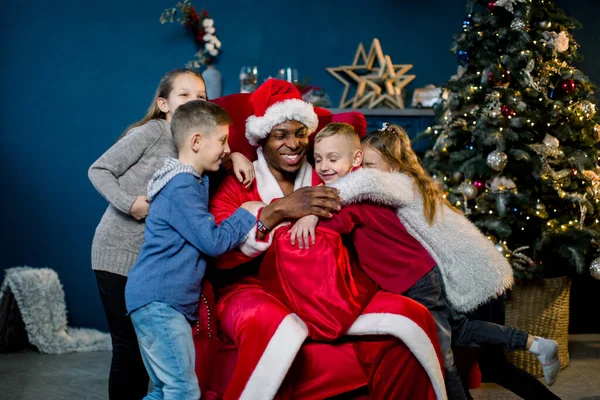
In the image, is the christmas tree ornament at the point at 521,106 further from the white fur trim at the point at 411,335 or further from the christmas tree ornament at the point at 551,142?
the white fur trim at the point at 411,335

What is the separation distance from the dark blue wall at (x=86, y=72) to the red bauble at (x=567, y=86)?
47.5 inches

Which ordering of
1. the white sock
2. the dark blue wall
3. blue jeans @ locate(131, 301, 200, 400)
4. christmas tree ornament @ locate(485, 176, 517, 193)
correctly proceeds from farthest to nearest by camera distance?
the dark blue wall → christmas tree ornament @ locate(485, 176, 517, 193) → the white sock → blue jeans @ locate(131, 301, 200, 400)

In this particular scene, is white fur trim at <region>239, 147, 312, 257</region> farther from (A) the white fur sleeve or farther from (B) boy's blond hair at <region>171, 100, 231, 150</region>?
(B) boy's blond hair at <region>171, 100, 231, 150</region>

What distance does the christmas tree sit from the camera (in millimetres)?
3896

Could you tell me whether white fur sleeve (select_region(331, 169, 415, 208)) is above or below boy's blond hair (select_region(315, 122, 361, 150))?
below

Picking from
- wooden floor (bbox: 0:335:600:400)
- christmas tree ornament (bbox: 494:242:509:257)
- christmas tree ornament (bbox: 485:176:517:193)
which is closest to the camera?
wooden floor (bbox: 0:335:600:400)

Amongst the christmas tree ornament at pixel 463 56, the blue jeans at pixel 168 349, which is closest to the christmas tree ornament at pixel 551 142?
the christmas tree ornament at pixel 463 56

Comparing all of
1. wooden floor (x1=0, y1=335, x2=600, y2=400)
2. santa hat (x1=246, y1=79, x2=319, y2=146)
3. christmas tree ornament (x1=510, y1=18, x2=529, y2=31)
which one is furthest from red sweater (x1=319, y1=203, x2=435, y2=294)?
christmas tree ornament (x1=510, y1=18, x2=529, y2=31)

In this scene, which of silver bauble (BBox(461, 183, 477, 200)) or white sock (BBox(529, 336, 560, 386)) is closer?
white sock (BBox(529, 336, 560, 386))

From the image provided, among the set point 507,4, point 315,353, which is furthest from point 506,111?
point 315,353

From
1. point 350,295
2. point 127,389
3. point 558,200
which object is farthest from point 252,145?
point 558,200

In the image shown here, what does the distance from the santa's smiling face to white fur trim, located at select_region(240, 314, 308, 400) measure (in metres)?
0.79

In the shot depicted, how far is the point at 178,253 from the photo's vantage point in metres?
2.25

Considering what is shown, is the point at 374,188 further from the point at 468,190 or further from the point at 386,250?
the point at 468,190
